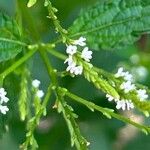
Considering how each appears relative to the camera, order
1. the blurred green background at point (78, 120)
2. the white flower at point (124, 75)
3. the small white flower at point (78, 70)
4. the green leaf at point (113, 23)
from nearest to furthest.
Answer: the small white flower at point (78, 70)
the white flower at point (124, 75)
the green leaf at point (113, 23)
the blurred green background at point (78, 120)

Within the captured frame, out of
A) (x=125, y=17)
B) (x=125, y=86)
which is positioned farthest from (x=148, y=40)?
(x=125, y=86)

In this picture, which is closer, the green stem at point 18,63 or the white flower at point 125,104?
the white flower at point 125,104

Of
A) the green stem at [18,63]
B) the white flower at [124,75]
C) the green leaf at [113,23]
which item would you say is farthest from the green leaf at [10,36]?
the white flower at [124,75]

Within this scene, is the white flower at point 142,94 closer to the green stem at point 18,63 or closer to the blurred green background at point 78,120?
the green stem at point 18,63

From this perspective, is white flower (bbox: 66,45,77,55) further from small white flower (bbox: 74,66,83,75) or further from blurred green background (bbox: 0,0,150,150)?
blurred green background (bbox: 0,0,150,150)

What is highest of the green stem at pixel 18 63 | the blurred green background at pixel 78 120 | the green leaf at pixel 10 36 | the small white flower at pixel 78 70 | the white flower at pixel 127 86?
the green leaf at pixel 10 36

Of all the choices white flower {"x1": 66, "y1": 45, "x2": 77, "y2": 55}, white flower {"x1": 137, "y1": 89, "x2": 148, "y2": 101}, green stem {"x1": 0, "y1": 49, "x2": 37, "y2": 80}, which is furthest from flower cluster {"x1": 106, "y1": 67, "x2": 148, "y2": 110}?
green stem {"x1": 0, "y1": 49, "x2": 37, "y2": 80}
